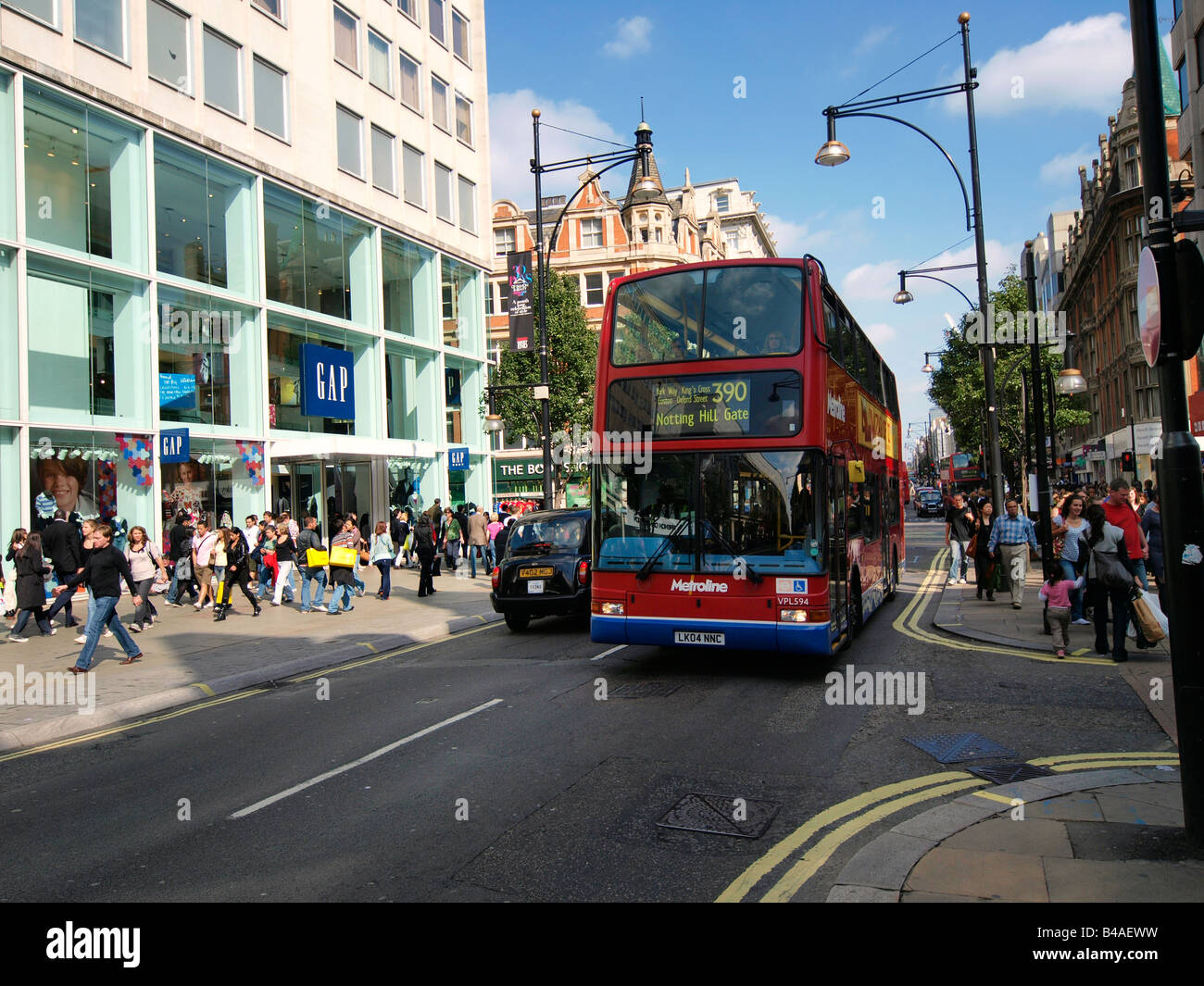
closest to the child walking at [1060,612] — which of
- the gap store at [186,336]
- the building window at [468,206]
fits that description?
the gap store at [186,336]

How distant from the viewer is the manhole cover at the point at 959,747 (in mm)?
6496

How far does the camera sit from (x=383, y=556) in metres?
19.3

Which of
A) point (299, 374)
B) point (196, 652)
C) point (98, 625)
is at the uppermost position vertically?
point (299, 374)

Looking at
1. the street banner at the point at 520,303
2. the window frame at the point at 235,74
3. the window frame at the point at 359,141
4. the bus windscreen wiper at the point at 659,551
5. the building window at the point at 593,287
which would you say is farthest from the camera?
the building window at the point at 593,287

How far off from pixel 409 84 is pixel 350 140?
4.68 meters

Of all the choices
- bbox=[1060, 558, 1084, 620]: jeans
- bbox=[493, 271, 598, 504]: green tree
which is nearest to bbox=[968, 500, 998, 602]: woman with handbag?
bbox=[1060, 558, 1084, 620]: jeans

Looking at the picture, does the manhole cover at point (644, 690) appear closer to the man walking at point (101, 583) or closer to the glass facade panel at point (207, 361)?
the man walking at point (101, 583)

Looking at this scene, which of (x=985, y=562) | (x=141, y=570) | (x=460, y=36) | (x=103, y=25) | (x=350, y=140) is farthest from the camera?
(x=460, y=36)

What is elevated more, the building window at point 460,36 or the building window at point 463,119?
the building window at point 460,36

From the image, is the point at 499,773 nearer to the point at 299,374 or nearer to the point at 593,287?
the point at 299,374

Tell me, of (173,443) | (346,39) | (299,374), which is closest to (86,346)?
(173,443)

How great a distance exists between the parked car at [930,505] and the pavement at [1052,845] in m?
59.6

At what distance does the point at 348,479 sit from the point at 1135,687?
23.1m

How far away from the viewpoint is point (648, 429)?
373 inches
